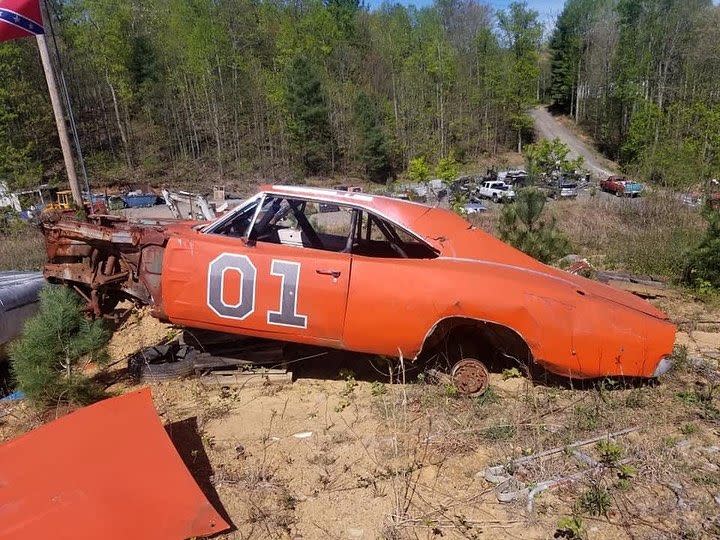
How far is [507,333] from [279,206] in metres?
2.47

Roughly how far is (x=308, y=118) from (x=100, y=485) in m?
41.0

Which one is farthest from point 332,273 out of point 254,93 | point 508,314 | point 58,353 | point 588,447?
point 254,93

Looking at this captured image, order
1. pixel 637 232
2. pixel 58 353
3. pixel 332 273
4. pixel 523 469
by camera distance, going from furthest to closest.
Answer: pixel 637 232 < pixel 58 353 < pixel 332 273 < pixel 523 469

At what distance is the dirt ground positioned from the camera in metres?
2.98

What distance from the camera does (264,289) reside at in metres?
4.37

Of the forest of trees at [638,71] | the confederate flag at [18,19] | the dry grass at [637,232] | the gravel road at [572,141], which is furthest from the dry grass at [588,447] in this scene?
the gravel road at [572,141]

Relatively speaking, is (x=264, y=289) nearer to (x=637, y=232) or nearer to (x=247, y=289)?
(x=247, y=289)

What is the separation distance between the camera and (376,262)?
14.1 ft

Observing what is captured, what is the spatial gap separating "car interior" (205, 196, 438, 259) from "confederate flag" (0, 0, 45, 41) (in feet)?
20.4

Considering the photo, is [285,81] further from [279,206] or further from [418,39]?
[279,206]

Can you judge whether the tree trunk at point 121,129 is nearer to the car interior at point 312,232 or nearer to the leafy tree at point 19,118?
the leafy tree at point 19,118

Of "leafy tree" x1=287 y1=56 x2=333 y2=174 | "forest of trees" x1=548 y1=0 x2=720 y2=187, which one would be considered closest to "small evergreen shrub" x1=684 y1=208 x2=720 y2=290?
"forest of trees" x1=548 y1=0 x2=720 y2=187

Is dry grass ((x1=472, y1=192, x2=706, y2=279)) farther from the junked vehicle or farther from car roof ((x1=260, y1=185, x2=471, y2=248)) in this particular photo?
car roof ((x1=260, y1=185, x2=471, y2=248))

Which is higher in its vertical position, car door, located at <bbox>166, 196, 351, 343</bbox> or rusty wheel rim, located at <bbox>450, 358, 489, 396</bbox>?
car door, located at <bbox>166, 196, 351, 343</bbox>
